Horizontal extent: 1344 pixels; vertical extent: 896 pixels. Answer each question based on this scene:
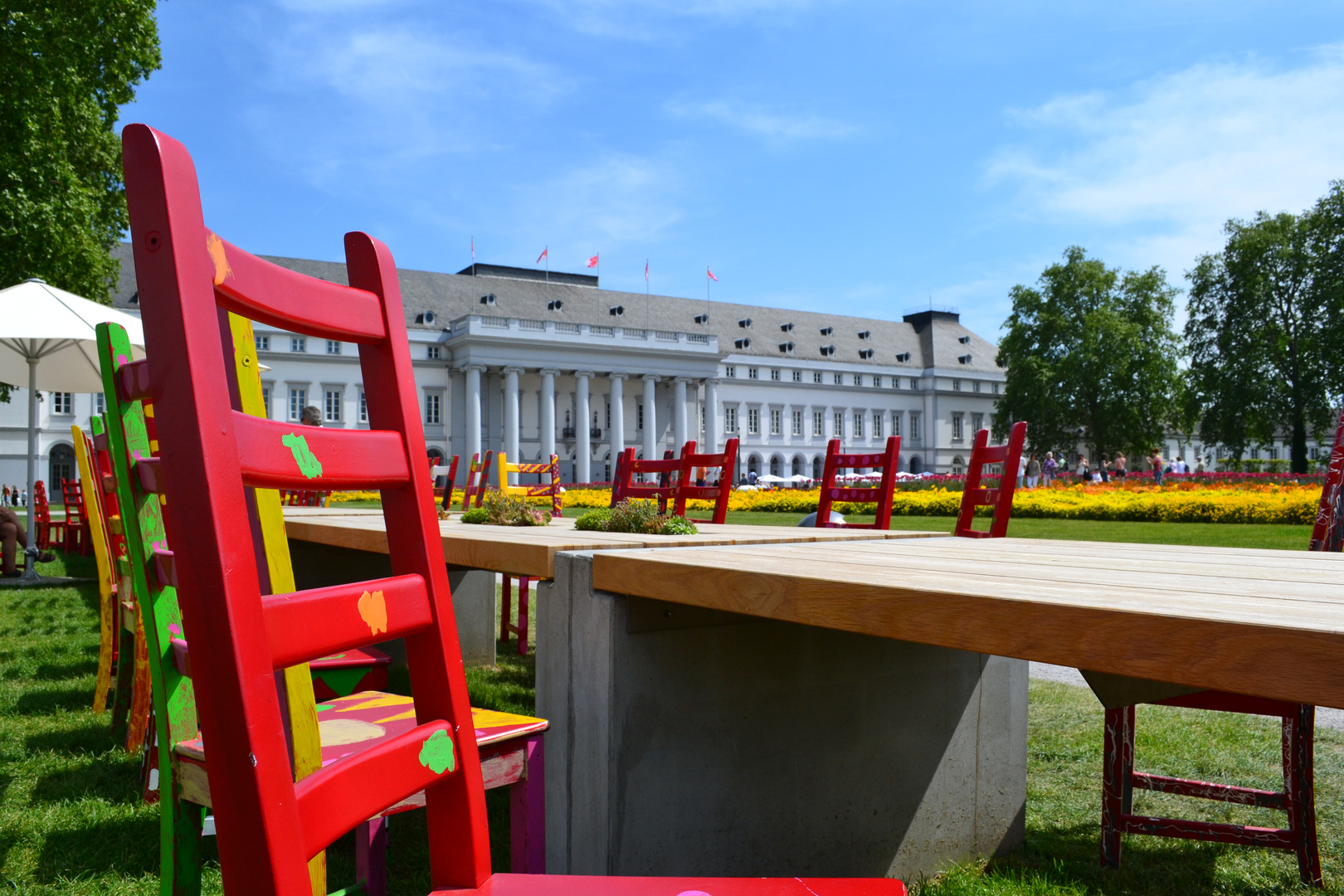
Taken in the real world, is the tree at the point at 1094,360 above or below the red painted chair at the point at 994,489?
above

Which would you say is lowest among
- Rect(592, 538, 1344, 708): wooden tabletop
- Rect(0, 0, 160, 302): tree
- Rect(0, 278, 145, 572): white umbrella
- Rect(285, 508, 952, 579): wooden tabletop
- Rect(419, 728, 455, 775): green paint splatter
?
Rect(419, 728, 455, 775): green paint splatter

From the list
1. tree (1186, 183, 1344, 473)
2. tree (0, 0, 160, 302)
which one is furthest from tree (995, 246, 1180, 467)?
tree (0, 0, 160, 302)

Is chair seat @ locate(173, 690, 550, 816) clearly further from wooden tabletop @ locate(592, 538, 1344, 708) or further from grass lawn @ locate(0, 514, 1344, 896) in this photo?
grass lawn @ locate(0, 514, 1344, 896)

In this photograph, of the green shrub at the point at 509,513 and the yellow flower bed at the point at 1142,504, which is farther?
the yellow flower bed at the point at 1142,504

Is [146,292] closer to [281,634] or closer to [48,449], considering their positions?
[281,634]

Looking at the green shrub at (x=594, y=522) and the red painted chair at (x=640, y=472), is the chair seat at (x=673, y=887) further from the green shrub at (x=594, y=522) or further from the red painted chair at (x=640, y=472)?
the red painted chair at (x=640, y=472)

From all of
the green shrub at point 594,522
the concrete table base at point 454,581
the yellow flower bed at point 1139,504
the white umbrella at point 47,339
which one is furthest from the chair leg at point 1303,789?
the yellow flower bed at point 1139,504

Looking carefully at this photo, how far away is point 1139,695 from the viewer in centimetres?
167

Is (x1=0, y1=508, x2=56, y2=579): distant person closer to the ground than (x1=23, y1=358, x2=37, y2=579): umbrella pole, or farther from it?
closer to the ground

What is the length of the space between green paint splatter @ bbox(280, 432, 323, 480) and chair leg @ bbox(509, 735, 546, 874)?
1021 millimetres

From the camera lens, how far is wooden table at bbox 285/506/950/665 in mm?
2213

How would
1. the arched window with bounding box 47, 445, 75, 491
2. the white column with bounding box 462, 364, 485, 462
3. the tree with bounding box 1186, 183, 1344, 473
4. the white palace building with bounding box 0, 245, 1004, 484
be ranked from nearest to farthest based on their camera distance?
the tree with bounding box 1186, 183, 1344, 473 → the arched window with bounding box 47, 445, 75, 491 → the white palace building with bounding box 0, 245, 1004, 484 → the white column with bounding box 462, 364, 485, 462

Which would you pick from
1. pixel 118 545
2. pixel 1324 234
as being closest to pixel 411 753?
pixel 118 545

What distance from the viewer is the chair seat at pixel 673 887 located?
114cm
